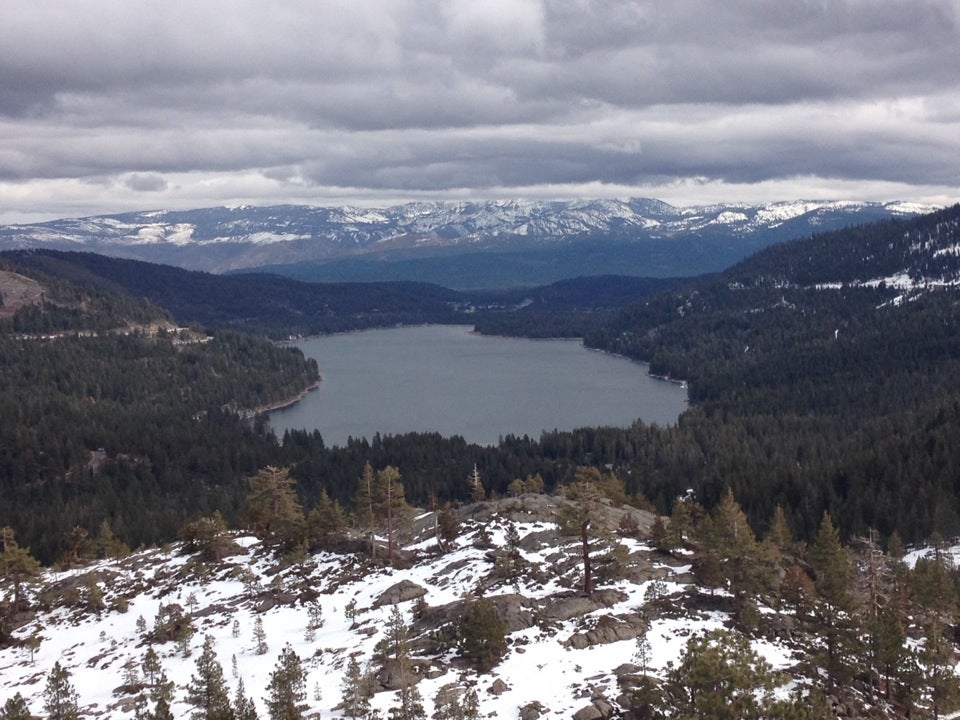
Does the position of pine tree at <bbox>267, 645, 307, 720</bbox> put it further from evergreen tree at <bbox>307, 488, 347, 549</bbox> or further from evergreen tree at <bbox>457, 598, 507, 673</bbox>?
evergreen tree at <bbox>307, 488, 347, 549</bbox>

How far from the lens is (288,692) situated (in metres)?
38.5

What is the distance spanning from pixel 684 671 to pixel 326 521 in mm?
40342

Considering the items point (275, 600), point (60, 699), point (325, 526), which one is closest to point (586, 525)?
point (275, 600)

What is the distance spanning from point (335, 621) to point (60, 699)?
16346 millimetres

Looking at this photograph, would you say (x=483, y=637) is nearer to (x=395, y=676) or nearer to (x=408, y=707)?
(x=395, y=676)

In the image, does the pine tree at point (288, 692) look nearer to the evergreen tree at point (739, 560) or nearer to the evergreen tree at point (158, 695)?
the evergreen tree at point (158, 695)

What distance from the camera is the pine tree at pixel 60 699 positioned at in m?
41.6

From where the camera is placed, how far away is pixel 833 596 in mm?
42969

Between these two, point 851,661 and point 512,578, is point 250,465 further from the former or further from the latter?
point 851,661

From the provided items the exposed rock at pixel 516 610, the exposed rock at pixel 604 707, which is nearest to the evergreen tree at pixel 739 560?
the exposed rock at pixel 516 610

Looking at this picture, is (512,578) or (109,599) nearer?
(512,578)

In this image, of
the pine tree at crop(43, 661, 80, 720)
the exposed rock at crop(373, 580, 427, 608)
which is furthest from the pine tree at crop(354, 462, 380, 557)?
the pine tree at crop(43, 661, 80, 720)

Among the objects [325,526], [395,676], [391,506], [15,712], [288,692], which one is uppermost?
[391,506]

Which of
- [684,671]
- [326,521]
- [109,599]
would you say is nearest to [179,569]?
[109,599]
